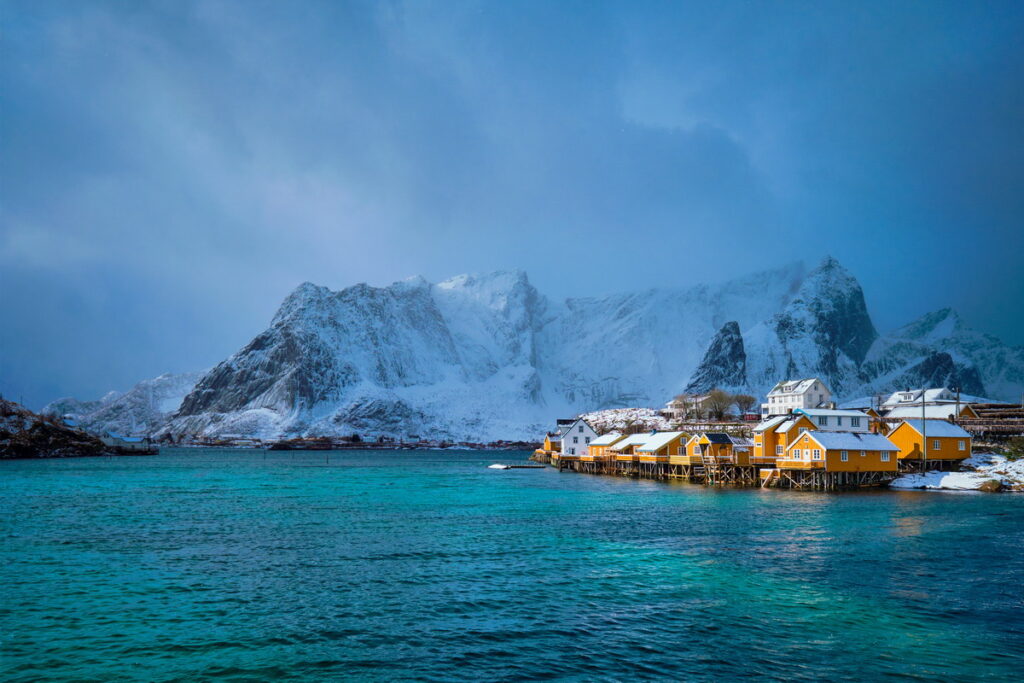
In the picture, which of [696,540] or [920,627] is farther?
[696,540]

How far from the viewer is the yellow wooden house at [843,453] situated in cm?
6022

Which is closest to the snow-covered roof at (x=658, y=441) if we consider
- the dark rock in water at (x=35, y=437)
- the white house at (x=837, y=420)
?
the white house at (x=837, y=420)

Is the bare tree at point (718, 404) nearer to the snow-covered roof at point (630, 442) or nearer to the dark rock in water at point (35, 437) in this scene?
the snow-covered roof at point (630, 442)

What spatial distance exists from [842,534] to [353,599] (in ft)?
84.2

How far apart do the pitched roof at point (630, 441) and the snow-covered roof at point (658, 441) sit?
2248mm

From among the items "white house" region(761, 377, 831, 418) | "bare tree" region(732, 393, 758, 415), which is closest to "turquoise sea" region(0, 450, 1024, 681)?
"white house" region(761, 377, 831, 418)

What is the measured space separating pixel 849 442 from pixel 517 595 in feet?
163

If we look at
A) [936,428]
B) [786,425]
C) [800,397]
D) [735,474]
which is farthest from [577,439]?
[800,397]

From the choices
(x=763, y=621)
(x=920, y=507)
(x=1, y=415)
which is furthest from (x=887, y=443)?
(x=1, y=415)

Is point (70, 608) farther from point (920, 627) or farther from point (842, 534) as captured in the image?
point (842, 534)

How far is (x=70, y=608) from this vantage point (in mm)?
21359

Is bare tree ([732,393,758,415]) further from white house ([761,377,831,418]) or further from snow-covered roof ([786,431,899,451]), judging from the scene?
snow-covered roof ([786,431,899,451])

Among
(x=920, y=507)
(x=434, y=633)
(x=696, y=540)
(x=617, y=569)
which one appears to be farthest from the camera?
(x=920, y=507)

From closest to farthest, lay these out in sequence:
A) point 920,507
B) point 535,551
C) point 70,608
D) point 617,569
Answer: point 70,608 < point 617,569 < point 535,551 < point 920,507
